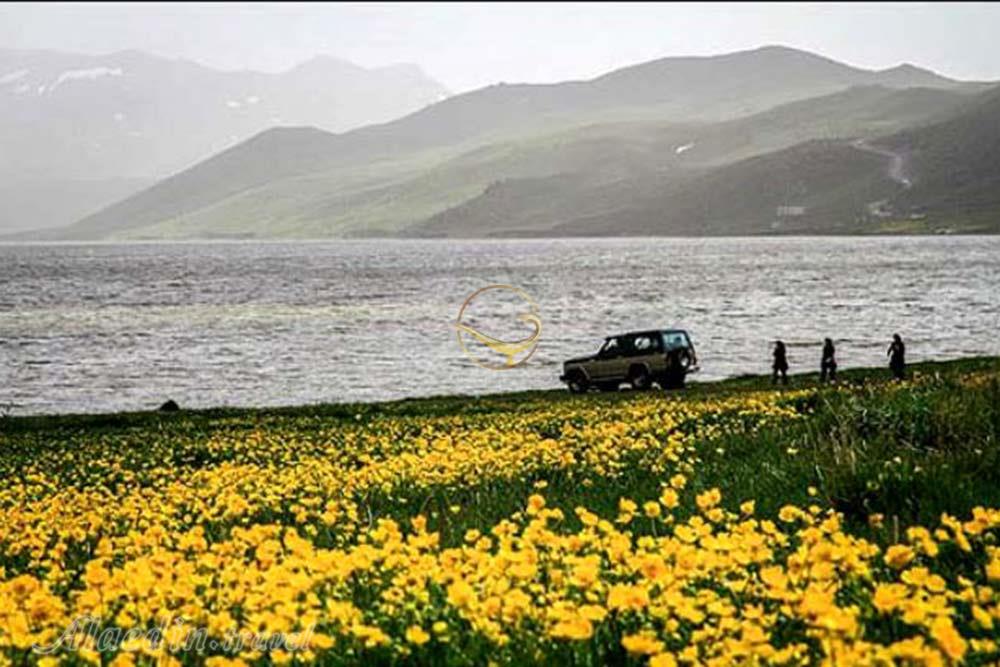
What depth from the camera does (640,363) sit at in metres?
45.0

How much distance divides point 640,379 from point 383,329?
2106 inches

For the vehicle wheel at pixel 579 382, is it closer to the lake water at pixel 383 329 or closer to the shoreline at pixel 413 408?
the shoreline at pixel 413 408

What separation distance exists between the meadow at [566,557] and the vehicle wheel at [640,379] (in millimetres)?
25929

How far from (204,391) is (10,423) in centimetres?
2279

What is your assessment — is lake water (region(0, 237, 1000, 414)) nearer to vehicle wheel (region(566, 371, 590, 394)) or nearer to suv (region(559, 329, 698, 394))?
vehicle wheel (region(566, 371, 590, 394))

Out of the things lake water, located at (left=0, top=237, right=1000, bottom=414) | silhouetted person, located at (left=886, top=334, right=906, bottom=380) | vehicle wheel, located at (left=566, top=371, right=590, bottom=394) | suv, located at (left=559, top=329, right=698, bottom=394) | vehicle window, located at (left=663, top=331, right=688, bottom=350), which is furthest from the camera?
lake water, located at (left=0, top=237, right=1000, bottom=414)

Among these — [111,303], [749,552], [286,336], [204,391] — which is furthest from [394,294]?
[749,552]
